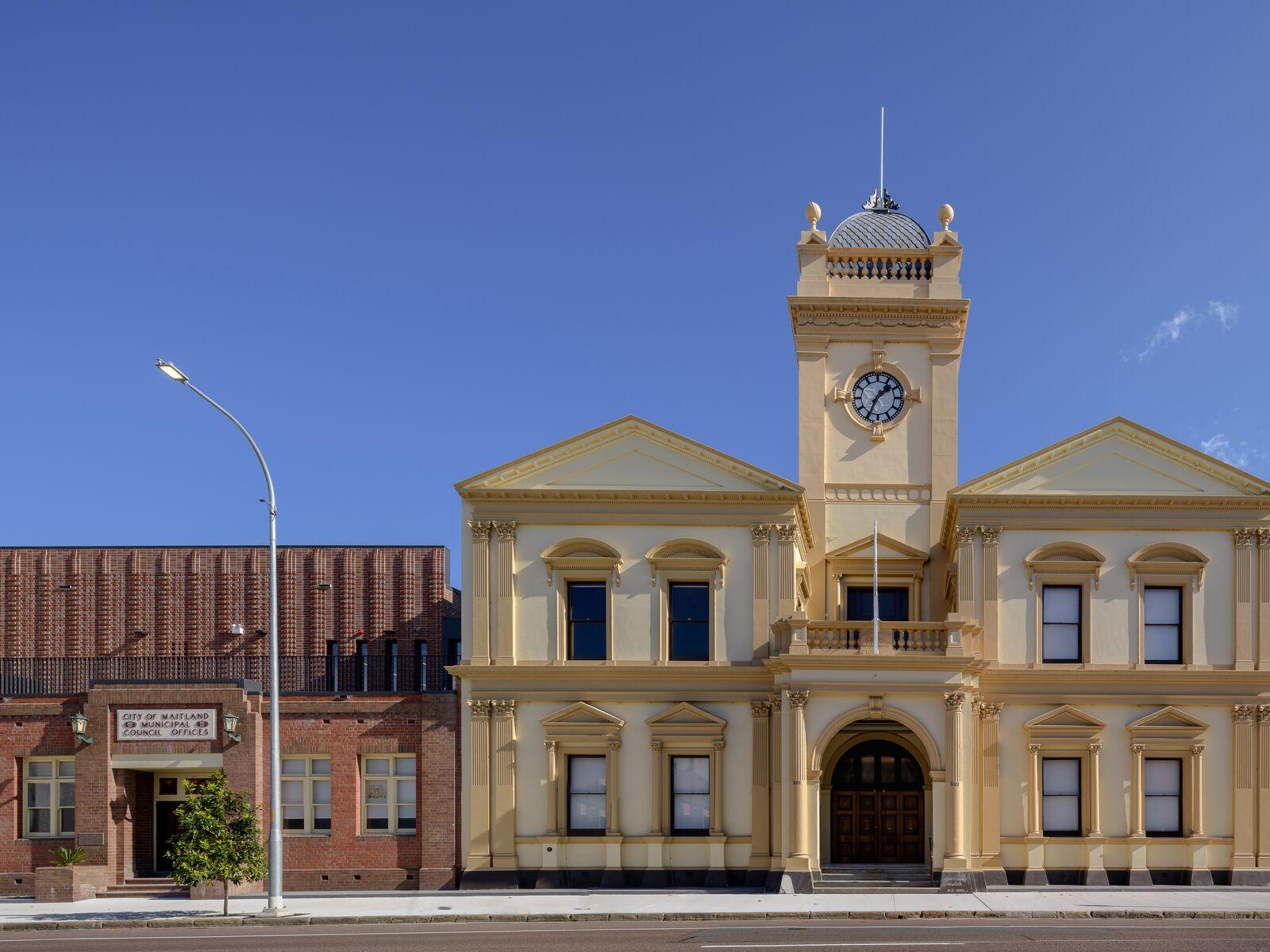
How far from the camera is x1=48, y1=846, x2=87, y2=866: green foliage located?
3028 cm

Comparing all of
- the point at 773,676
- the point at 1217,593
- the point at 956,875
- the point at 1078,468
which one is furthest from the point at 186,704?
the point at 1217,593

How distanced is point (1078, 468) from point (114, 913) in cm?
2496

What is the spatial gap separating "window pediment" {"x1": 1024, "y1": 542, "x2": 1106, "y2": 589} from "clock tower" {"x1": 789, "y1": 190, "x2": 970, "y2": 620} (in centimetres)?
357

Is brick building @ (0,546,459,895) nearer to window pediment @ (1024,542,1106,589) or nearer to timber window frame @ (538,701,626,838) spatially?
timber window frame @ (538,701,626,838)

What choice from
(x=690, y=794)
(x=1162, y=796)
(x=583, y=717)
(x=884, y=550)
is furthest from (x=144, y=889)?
(x=1162, y=796)

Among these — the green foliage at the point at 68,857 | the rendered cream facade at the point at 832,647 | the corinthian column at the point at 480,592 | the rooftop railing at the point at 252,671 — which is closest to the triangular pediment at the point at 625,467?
the rendered cream facade at the point at 832,647

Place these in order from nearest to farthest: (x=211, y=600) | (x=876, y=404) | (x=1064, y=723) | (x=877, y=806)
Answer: (x=1064, y=723) → (x=877, y=806) → (x=211, y=600) → (x=876, y=404)

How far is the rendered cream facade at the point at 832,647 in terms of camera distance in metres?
31.0

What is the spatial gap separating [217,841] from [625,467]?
42.2ft

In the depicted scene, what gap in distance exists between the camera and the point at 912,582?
115 feet

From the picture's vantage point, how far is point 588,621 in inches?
1251

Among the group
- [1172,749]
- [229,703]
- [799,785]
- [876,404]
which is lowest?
[799,785]

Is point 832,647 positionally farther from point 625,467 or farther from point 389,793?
point 389,793

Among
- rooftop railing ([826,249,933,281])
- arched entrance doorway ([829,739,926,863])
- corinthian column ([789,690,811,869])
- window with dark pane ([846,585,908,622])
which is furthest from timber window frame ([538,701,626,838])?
rooftop railing ([826,249,933,281])
